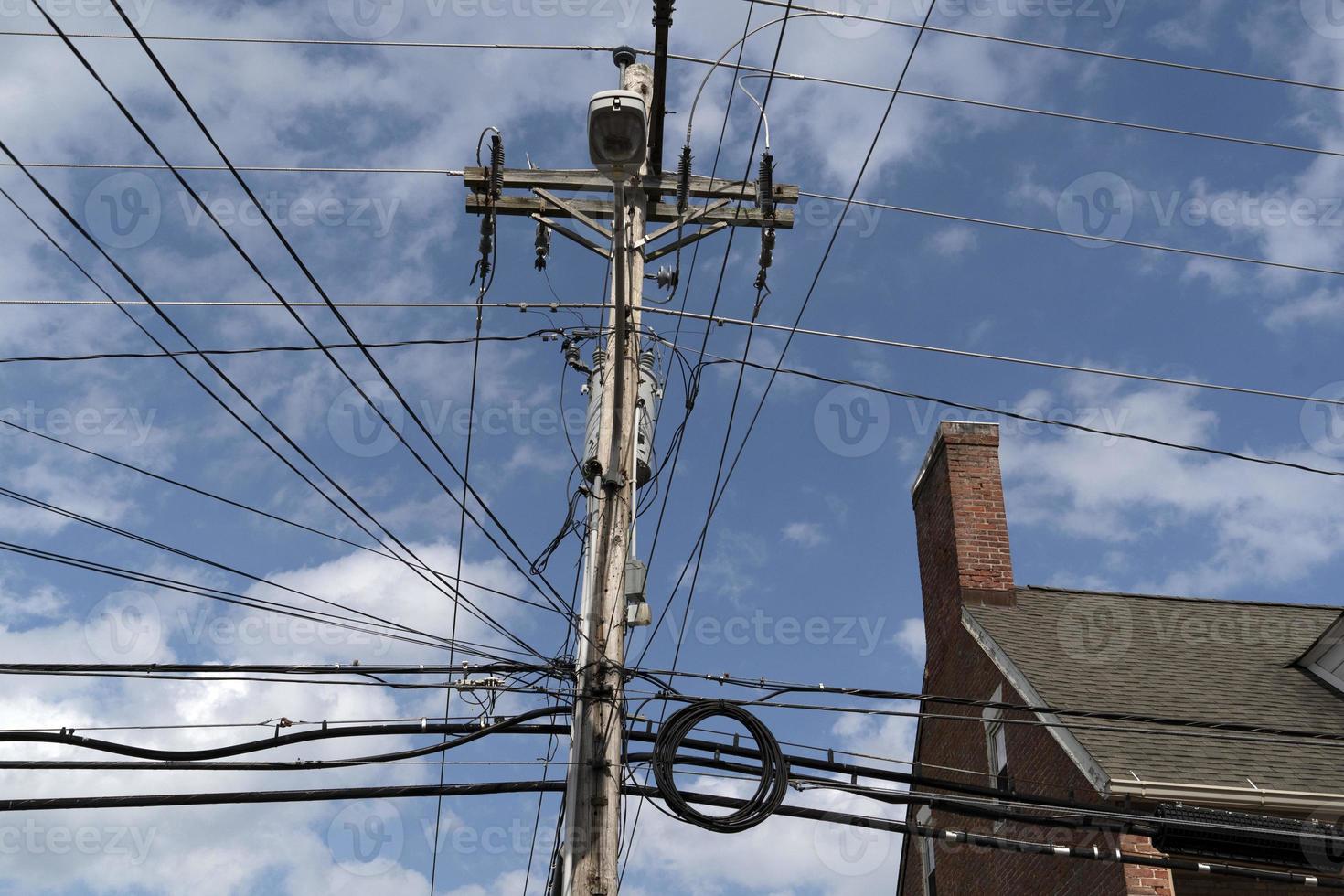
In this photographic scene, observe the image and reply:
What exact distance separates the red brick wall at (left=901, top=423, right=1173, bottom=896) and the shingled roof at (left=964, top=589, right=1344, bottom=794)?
47 cm

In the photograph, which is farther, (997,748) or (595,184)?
(997,748)

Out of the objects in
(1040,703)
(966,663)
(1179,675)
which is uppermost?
(966,663)

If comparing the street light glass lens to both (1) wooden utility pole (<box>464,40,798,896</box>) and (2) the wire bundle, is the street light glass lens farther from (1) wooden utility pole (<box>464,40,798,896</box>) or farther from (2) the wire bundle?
(2) the wire bundle

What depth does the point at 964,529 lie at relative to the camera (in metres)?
16.4

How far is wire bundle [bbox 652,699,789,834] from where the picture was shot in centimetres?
854

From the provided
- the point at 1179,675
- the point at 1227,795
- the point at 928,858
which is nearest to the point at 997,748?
the point at 1179,675

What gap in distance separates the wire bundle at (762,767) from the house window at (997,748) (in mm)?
5673

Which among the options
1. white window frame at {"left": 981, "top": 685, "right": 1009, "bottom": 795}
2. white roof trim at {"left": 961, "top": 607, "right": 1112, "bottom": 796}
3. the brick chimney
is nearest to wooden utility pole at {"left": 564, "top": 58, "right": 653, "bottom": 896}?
white roof trim at {"left": 961, "top": 607, "right": 1112, "bottom": 796}

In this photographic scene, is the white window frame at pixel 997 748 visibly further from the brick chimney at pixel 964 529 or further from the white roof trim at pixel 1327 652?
the white roof trim at pixel 1327 652

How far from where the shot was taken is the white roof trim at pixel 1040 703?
11320 millimetres

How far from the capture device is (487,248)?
9.79m

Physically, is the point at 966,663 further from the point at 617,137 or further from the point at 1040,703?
the point at 617,137

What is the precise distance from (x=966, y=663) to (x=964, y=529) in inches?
75.1

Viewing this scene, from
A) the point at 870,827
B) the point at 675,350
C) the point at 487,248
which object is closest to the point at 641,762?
the point at 870,827
